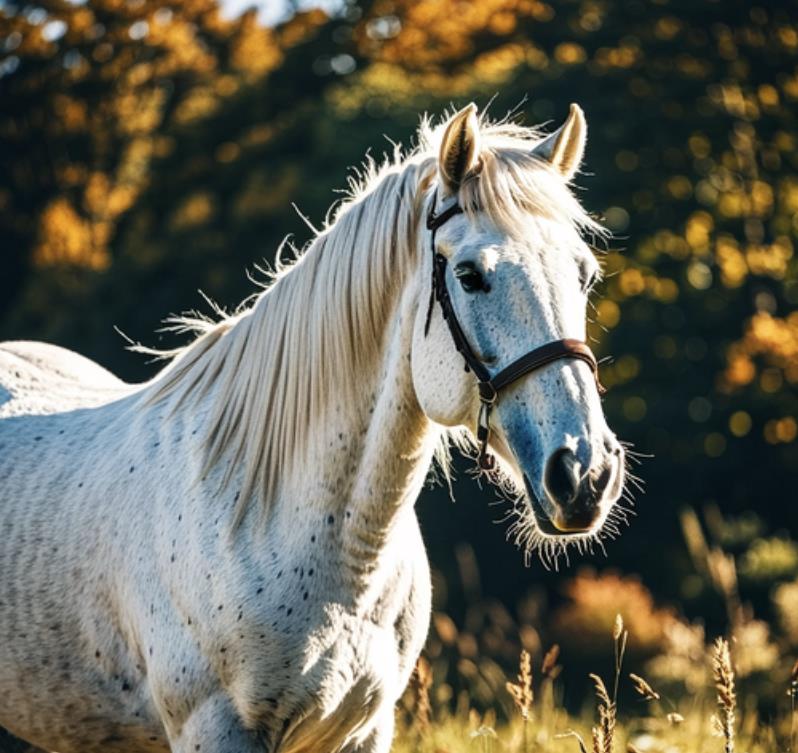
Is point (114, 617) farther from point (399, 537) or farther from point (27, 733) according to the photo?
point (399, 537)

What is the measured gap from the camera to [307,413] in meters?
3.53

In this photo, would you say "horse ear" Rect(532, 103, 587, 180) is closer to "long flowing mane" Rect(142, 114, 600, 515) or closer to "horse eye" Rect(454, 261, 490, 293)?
"long flowing mane" Rect(142, 114, 600, 515)

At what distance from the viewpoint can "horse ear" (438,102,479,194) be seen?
3164 millimetres

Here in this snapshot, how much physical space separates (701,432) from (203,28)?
36.3 feet

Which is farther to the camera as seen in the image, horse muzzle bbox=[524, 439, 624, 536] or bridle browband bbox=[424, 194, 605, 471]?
bridle browband bbox=[424, 194, 605, 471]

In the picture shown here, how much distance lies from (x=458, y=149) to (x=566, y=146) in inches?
16.9

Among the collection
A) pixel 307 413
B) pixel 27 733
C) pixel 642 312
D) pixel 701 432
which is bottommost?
pixel 701 432

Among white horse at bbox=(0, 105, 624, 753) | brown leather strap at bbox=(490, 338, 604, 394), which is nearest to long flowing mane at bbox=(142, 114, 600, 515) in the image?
white horse at bbox=(0, 105, 624, 753)

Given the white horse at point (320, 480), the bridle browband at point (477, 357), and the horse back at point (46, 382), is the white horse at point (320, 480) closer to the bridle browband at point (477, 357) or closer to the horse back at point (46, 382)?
the bridle browband at point (477, 357)

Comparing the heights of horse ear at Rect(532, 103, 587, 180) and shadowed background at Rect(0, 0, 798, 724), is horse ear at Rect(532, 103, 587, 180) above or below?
above

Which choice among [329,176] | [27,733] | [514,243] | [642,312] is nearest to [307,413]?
[514,243]

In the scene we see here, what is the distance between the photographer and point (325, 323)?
3518 mm

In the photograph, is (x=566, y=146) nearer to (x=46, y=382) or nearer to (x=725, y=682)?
(x=725, y=682)

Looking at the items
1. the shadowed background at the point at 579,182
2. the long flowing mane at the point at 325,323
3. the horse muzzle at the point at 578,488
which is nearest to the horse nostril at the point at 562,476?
the horse muzzle at the point at 578,488
